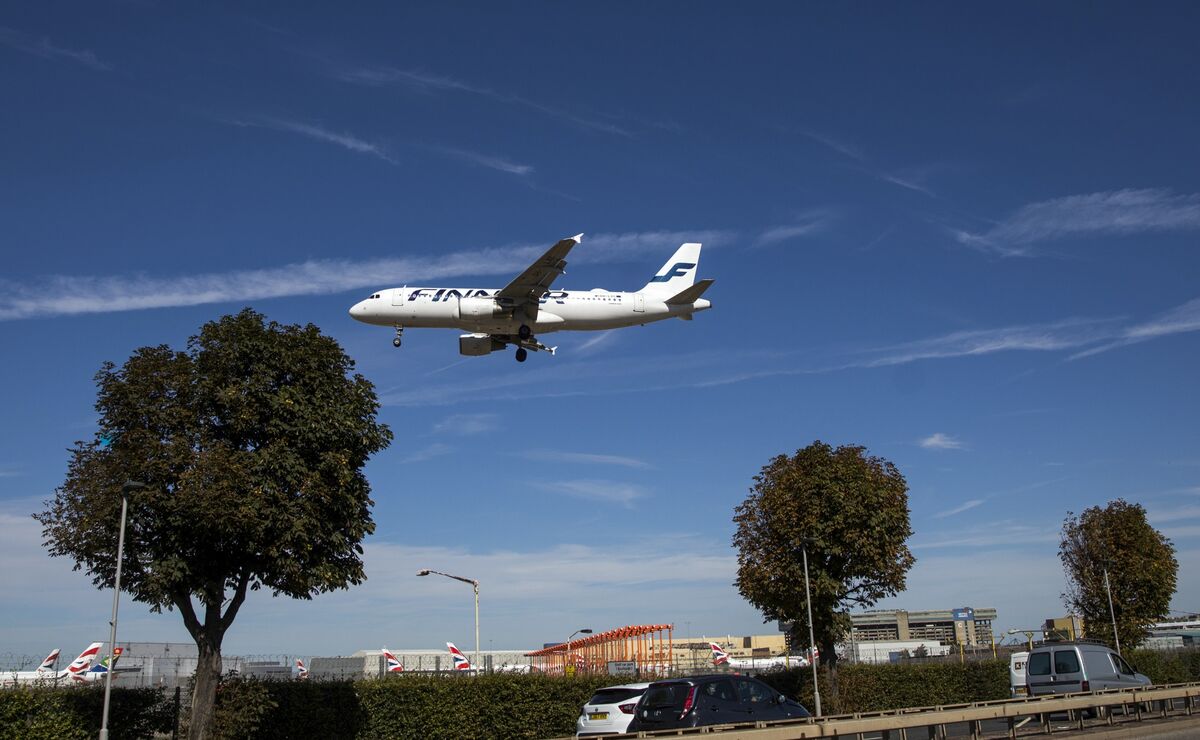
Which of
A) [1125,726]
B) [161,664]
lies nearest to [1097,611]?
[1125,726]

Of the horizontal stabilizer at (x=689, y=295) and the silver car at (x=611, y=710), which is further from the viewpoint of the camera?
the horizontal stabilizer at (x=689, y=295)

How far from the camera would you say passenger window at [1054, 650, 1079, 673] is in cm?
2434

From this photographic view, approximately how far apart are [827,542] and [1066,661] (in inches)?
400

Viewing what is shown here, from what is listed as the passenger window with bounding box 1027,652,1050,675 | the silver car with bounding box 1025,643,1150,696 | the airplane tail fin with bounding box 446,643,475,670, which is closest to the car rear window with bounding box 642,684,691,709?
the silver car with bounding box 1025,643,1150,696

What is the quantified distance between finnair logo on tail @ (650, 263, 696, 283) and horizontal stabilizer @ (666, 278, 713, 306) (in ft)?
19.1

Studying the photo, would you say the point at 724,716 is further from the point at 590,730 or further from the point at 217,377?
the point at 217,377

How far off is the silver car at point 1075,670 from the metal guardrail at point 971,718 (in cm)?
66

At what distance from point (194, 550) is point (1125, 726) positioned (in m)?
20.8

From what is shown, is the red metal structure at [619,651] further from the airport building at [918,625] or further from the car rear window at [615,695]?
the airport building at [918,625]

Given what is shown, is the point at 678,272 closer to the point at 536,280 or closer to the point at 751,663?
the point at 536,280

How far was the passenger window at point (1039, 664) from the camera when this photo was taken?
2481 cm

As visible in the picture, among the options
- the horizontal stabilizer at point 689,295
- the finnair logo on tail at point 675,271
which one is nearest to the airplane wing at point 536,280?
the horizontal stabilizer at point 689,295

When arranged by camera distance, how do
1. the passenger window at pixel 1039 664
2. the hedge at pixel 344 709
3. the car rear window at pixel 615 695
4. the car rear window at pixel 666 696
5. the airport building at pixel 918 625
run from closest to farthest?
the car rear window at pixel 666 696 → the hedge at pixel 344 709 → the car rear window at pixel 615 695 → the passenger window at pixel 1039 664 → the airport building at pixel 918 625

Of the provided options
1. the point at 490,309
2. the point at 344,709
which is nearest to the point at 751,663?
the point at 490,309
